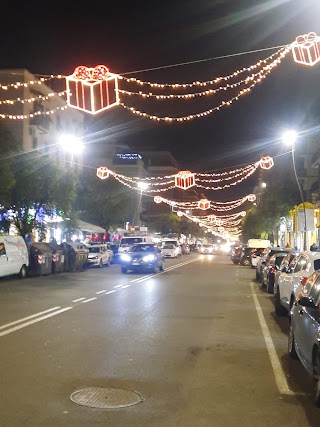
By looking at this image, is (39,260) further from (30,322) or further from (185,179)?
(185,179)

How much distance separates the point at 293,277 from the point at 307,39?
606cm

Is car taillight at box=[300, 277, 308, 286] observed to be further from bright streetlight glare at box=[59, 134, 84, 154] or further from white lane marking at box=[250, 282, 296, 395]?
bright streetlight glare at box=[59, 134, 84, 154]

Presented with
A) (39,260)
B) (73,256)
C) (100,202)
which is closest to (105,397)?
(39,260)

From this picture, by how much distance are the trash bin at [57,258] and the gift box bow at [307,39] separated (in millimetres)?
18479

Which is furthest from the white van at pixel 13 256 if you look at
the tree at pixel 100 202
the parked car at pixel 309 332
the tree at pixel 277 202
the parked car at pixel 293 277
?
the tree at pixel 100 202

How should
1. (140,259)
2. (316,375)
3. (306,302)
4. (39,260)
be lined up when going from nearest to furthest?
(316,375), (306,302), (39,260), (140,259)

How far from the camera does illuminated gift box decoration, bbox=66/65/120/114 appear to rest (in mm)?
17312

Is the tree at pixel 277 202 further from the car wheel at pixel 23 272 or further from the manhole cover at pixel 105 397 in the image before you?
the manhole cover at pixel 105 397

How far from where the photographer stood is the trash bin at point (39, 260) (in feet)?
89.5

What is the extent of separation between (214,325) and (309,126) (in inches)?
1172

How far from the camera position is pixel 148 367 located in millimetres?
7758

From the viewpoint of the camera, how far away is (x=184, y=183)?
1718 inches

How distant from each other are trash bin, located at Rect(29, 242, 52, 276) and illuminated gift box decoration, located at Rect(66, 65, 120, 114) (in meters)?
11.4

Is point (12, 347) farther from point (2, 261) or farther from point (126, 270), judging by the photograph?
point (126, 270)
